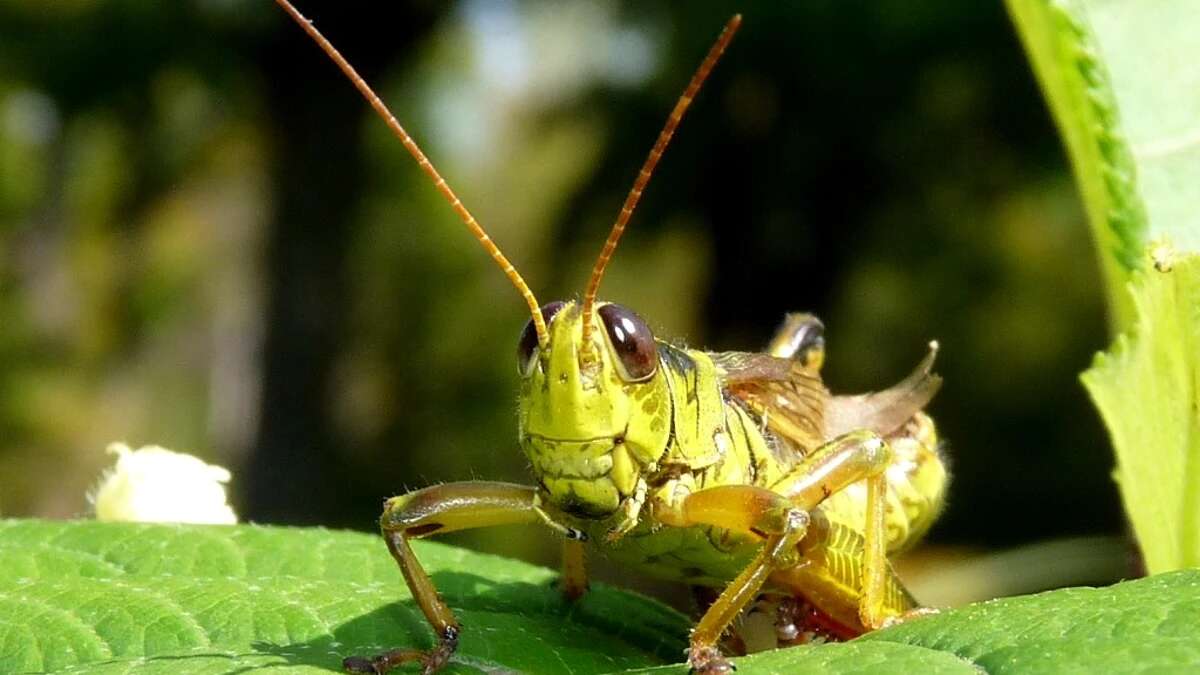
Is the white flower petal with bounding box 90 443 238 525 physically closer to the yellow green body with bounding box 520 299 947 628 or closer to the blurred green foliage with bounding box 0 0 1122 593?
the yellow green body with bounding box 520 299 947 628

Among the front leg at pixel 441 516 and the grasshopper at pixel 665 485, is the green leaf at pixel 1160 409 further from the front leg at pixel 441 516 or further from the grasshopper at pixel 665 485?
the front leg at pixel 441 516

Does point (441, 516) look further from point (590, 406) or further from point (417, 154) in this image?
point (417, 154)

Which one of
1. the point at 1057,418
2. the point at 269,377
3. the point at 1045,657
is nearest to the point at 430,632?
the point at 1045,657

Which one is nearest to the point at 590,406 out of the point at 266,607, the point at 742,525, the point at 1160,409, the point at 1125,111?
the point at 742,525

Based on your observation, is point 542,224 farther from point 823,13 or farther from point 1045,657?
point 1045,657

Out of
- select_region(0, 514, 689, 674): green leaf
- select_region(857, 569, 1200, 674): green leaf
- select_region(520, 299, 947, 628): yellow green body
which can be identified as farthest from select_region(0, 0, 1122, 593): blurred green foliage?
select_region(857, 569, 1200, 674): green leaf

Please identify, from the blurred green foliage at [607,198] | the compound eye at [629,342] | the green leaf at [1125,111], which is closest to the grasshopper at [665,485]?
the compound eye at [629,342]
